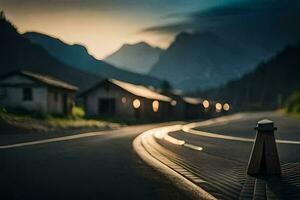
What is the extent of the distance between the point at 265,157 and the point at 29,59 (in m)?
137

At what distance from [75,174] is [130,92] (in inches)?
1682

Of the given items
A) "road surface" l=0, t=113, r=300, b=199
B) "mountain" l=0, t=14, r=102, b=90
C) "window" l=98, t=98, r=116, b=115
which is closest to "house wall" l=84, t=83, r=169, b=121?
"window" l=98, t=98, r=116, b=115

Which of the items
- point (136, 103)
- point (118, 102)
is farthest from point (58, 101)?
point (136, 103)

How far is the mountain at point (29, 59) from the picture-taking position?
131750mm

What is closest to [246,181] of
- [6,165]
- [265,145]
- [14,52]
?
[265,145]

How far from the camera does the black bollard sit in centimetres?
791

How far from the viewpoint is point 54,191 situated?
593 cm

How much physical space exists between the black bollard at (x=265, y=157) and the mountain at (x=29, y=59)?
4920 inches

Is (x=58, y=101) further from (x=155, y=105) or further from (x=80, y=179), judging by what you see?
(x=80, y=179)

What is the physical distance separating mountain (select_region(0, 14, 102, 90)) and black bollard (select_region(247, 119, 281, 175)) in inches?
4920

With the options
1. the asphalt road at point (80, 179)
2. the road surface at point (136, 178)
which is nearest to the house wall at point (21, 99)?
the road surface at point (136, 178)

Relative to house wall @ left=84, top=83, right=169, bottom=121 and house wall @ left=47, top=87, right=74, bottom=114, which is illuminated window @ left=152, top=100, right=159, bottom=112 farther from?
house wall @ left=47, top=87, right=74, bottom=114

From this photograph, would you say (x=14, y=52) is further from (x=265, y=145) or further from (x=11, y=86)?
(x=265, y=145)

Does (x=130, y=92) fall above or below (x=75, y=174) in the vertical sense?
above
